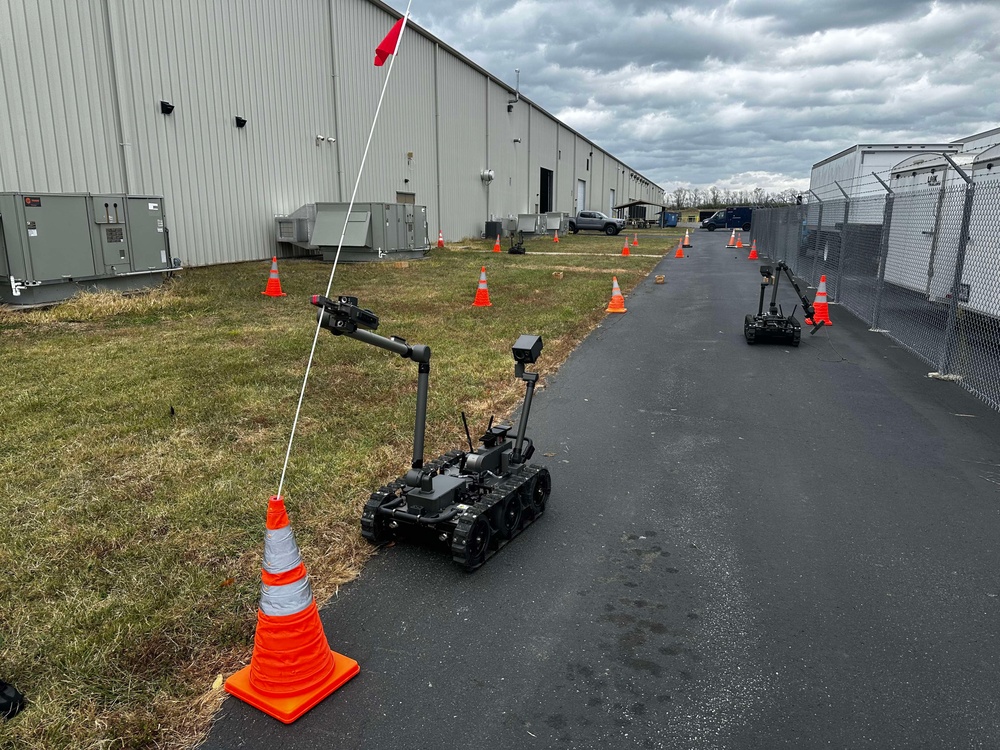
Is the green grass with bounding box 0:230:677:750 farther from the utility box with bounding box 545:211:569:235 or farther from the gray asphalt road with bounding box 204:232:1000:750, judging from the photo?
the utility box with bounding box 545:211:569:235

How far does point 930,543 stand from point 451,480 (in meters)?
2.81

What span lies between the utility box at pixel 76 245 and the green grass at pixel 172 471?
27.5 inches

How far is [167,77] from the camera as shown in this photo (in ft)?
55.2

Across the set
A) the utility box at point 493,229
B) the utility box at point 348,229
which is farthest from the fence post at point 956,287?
the utility box at point 493,229

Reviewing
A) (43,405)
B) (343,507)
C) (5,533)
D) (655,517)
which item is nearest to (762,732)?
(655,517)

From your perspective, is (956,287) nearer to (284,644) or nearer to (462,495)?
(462,495)

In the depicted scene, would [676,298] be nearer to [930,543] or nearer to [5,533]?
[930,543]

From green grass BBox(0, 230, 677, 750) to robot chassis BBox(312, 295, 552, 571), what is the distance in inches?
12.2

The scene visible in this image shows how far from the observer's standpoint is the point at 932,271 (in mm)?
10086

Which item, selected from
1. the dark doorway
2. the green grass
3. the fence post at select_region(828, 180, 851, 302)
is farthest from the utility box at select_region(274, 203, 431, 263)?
the dark doorway

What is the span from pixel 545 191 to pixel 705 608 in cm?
5121

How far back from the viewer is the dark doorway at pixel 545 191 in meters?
50.8

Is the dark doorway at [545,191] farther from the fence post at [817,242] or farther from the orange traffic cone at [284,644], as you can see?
the orange traffic cone at [284,644]

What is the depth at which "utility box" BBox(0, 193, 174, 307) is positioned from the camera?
36.3ft
